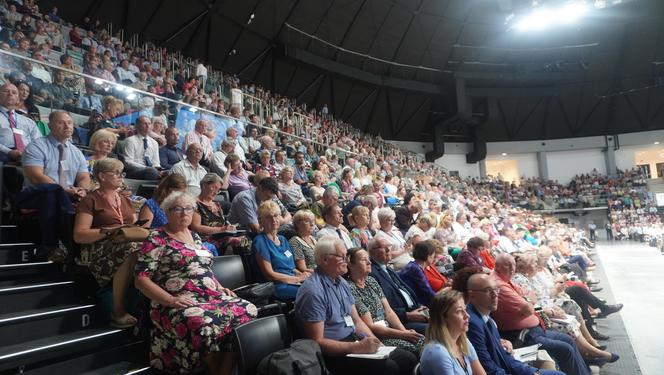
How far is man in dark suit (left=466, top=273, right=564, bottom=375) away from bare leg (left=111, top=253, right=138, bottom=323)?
6.81ft

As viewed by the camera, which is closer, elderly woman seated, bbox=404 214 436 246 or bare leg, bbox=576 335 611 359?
bare leg, bbox=576 335 611 359

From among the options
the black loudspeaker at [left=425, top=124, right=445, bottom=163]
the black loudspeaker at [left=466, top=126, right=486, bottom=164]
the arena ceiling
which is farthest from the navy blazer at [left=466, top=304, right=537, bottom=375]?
the black loudspeaker at [left=466, top=126, right=486, bottom=164]

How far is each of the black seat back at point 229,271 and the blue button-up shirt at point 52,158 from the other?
4.45 feet

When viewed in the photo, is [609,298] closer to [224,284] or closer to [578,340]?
[578,340]

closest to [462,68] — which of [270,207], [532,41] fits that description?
[532,41]

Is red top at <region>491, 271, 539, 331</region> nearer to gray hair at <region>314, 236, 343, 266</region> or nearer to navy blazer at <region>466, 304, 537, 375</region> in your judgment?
navy blazer at <region>466, 304, 537, 375</region>

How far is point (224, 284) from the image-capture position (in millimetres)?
3002

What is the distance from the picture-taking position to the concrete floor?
410 cm

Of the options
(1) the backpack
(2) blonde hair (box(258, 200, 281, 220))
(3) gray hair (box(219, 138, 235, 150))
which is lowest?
(1) the backpack

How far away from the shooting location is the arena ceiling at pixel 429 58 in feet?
41.7

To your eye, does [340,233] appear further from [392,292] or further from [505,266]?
[505,266]

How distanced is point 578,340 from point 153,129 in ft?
16.4

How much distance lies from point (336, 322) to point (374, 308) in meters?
0.53

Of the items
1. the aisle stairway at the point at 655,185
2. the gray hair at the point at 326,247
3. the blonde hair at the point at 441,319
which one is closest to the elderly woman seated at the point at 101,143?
the gray hair at the point at 326,247
